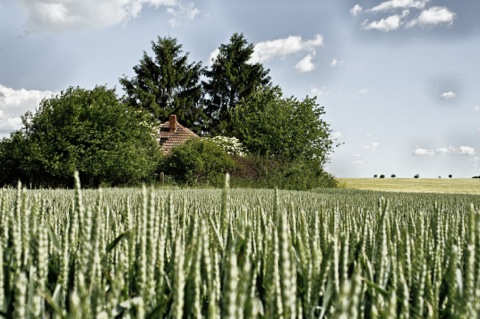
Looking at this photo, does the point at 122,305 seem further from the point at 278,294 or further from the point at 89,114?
the point at 89,114

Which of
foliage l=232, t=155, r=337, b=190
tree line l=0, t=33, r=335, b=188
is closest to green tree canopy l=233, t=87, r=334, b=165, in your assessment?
tree line l=0, t=33, r=335, b=188

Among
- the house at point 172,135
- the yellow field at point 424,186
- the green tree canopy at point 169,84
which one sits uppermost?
the green tree canopy at point 169,84

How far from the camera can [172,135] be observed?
3478 cm

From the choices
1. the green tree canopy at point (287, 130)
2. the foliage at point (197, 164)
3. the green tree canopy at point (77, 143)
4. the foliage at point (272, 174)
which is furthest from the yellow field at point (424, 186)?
the green tree canopy at point (77, 143)

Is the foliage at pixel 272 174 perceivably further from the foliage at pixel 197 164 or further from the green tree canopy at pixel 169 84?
the green tree canopy at pixel 169 84

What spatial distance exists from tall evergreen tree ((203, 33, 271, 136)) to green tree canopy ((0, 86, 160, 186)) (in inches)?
778

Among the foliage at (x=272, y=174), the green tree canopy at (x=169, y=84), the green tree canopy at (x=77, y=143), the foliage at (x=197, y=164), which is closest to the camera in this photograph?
the green tree canopy at (x=77, y=143)

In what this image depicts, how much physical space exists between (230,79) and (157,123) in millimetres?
13136

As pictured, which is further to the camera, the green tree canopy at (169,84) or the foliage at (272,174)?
the green tree canopy at (169,84)

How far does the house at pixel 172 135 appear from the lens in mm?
33812

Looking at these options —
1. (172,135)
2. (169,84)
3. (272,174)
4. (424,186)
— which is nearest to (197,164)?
(272,174)

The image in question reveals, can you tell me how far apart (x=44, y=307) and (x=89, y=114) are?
20136 mm

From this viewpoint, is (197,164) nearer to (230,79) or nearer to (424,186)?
(230,79)

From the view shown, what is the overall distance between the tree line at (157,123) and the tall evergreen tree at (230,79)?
9 centimetres
